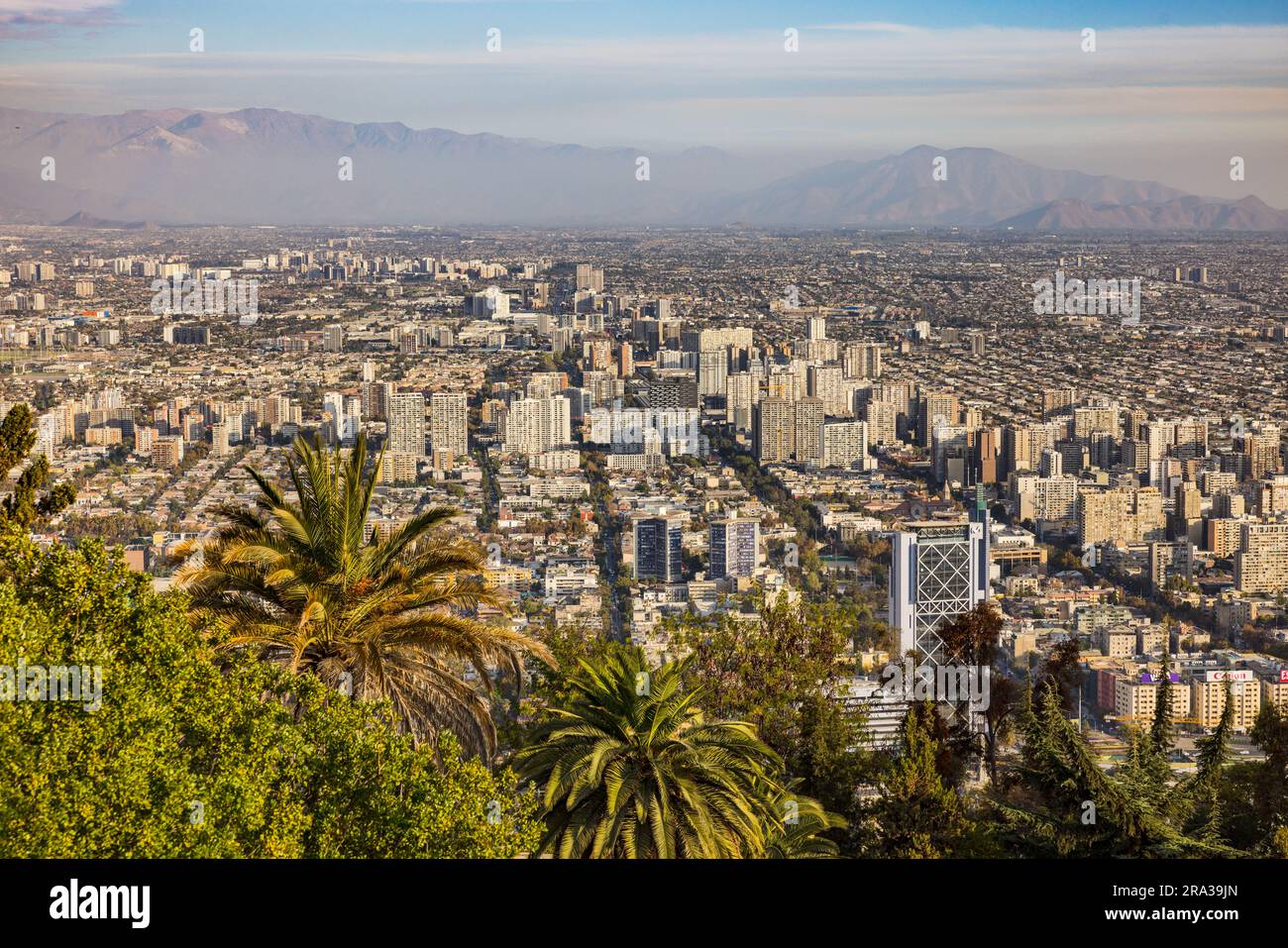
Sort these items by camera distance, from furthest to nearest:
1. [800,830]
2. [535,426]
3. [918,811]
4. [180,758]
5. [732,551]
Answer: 1. [535,426]
2. [732,551]
3. [918,811]
4. [800,830]
5. [180,758]

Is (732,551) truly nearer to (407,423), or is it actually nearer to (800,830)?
(407,423)

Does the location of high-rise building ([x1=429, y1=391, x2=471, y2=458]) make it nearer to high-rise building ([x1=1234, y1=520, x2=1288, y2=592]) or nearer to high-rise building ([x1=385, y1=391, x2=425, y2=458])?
high-rise building ([x1=385, y1=391, x2=425, y2=458])

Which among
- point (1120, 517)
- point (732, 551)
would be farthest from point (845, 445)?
point (732, 551)

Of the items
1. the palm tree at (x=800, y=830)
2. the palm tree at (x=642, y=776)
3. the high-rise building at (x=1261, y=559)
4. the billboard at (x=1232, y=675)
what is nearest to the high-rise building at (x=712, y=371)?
the high-rise building at (x=1261, y=559)

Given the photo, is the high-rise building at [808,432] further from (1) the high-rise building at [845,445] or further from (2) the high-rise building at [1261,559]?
(2) the high-rise building at [1261,559]

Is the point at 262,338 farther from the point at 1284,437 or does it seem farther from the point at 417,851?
the point at 417,851
